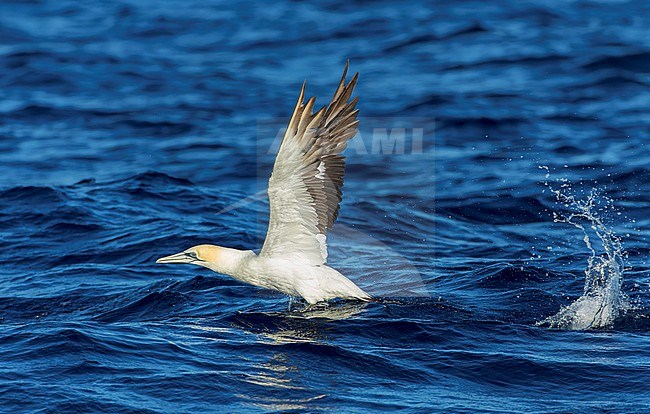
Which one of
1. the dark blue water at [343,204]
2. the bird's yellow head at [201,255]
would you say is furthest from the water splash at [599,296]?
the bird's yellow head at [201,255]

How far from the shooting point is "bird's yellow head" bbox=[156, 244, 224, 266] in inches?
361

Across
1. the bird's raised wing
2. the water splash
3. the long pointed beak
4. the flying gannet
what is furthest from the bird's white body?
the water splash

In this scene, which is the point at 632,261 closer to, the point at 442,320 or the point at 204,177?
the point at 442,320

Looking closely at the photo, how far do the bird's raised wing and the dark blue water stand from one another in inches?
30.1

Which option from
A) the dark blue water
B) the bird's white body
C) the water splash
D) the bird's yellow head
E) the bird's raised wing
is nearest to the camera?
the dark blue water

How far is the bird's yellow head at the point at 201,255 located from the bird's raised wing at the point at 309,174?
1.52ft

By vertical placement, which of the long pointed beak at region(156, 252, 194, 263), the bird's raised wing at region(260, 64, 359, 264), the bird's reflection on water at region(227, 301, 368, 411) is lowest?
the bird's reflection on water at region(227, 301, 368, 411)

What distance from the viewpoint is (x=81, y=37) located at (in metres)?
24.9

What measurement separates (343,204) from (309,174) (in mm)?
5316

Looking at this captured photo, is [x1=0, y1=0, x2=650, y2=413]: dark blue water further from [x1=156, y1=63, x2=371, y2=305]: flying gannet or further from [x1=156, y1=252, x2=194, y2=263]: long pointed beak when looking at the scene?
[x1=156, y1=252, x2=194, y2=263]: long pointed beak

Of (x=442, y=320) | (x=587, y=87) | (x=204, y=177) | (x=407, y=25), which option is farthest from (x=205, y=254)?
(x=407, y=25)

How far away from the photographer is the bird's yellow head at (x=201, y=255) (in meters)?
9.17

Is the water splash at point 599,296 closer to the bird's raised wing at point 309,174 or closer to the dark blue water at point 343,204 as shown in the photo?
the dark blue water at point 343,204

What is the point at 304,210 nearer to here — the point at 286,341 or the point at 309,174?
the point at 309,174
